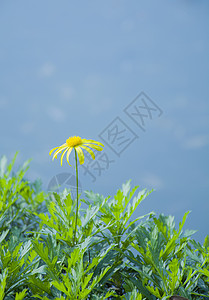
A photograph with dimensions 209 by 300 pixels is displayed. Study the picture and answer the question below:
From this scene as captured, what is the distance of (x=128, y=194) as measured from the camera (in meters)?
1.51

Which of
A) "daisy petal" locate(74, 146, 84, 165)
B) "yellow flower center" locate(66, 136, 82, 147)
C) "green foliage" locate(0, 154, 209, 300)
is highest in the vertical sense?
"yellow flower center" locate(66, 136, 82, 147)

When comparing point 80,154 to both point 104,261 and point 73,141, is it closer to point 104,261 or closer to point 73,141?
point 73,141

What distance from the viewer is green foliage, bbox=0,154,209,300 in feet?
3.38

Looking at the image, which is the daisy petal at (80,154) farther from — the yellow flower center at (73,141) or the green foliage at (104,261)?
the green foliage at (104,261)

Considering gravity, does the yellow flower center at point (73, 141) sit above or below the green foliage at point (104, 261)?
above

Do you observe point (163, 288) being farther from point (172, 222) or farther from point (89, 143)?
point (89, 143)

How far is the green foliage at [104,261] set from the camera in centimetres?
103

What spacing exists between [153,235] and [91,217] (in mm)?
223

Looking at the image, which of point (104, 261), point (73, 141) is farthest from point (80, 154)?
point (104, 261)

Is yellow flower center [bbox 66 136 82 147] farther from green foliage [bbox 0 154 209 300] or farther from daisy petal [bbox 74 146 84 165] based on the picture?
green foliage [bbox 0 154 209 300]

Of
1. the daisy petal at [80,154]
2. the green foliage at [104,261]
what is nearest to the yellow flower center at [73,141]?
the daisy petal at [80,154]

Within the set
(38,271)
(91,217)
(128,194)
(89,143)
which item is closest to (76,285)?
(38,271)

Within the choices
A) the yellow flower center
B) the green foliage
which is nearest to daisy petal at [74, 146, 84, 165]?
the yellow flower center

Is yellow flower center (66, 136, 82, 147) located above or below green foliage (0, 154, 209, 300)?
above
